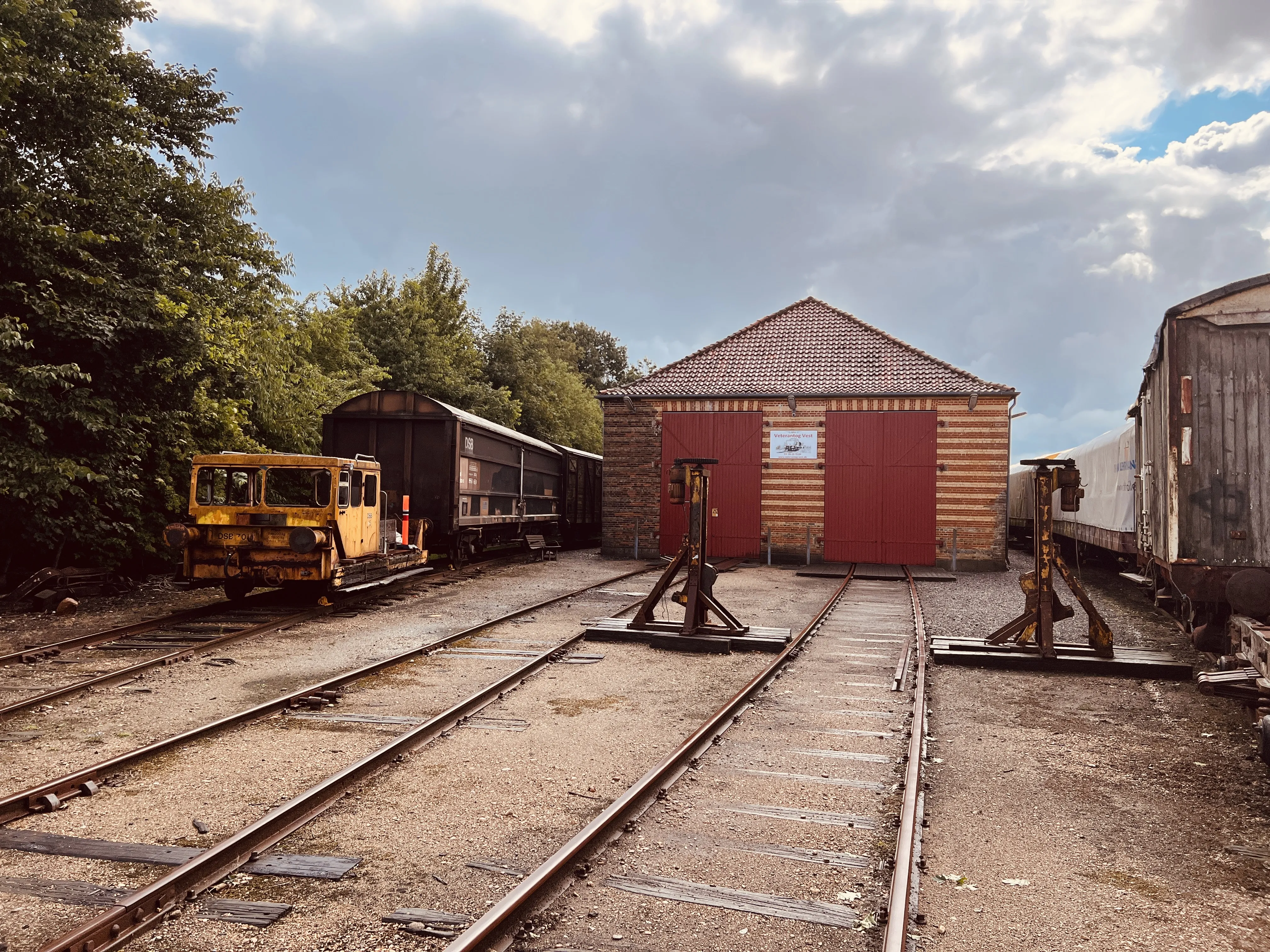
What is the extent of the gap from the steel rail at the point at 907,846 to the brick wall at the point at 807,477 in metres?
14.8

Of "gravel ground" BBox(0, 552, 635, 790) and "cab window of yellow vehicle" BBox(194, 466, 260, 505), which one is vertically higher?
"cab window of yellow vehicle" BBox(194, 466, 260, 505)

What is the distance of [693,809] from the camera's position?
190 inches

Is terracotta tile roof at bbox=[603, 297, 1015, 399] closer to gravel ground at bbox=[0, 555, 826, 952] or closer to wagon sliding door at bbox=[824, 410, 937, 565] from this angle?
wagon sliding door at bbox=[824, 410, 937, 565]

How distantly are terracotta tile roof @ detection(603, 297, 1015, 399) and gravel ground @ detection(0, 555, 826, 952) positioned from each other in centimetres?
1424

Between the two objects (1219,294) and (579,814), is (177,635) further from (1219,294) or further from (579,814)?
(1219,294)

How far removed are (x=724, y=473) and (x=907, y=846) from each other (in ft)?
61.6

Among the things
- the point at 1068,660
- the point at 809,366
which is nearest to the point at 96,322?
the point at 1068,660

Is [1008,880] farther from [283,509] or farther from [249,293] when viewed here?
[249,293]

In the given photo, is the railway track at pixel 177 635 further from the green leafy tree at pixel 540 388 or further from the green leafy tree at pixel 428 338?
the green leafy tree at pixel 540 388

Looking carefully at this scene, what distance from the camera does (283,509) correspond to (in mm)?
11312

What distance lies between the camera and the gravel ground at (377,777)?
146 inches

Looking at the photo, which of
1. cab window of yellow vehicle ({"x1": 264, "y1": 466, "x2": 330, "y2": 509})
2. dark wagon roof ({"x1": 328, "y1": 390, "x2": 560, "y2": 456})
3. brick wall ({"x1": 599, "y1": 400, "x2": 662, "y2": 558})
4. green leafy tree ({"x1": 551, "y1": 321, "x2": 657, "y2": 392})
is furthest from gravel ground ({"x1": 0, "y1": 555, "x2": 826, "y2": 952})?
green leafy tree ({"x1": 551, "y1": 321, "x2": 657, "y2": 392})

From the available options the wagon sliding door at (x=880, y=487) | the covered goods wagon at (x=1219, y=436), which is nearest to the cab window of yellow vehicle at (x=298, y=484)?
the covered goods wagon at (x=1219, y=436)

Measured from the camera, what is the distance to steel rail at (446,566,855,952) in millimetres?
3336
